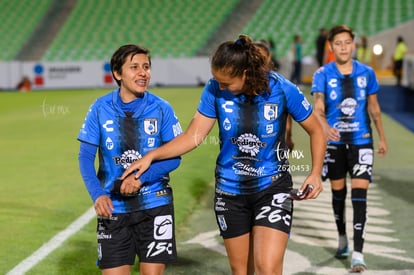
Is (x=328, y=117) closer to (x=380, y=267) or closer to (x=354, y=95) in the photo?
(x=354, y=95)

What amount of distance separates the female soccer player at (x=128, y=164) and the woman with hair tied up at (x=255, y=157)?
0.17 metres

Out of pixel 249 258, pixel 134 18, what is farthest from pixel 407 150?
pixel 134 18

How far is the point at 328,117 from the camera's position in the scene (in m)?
7.20

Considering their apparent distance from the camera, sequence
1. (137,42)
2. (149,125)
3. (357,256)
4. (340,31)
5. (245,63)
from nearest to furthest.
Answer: (245,63), (149,125), (357,256), (340,31), (137,42)

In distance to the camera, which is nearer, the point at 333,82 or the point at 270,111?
the point at 270,111

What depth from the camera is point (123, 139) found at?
15.7 feet

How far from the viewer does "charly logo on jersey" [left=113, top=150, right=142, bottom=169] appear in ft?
15.6

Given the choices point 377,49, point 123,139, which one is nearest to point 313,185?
point 123,139

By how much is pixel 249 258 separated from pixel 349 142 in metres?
2.45

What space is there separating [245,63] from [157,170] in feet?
2.77

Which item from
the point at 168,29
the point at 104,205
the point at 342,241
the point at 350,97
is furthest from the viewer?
the point at 168,29

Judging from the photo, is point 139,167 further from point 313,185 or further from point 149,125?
point 313,185

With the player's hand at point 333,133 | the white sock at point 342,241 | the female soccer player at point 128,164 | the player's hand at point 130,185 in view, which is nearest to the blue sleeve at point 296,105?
the female soccer player at point 128,164

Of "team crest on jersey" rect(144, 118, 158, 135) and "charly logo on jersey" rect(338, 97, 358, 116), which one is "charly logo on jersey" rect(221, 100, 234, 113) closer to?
"team crest on jersey" rect(144, 118, 158, 135)
